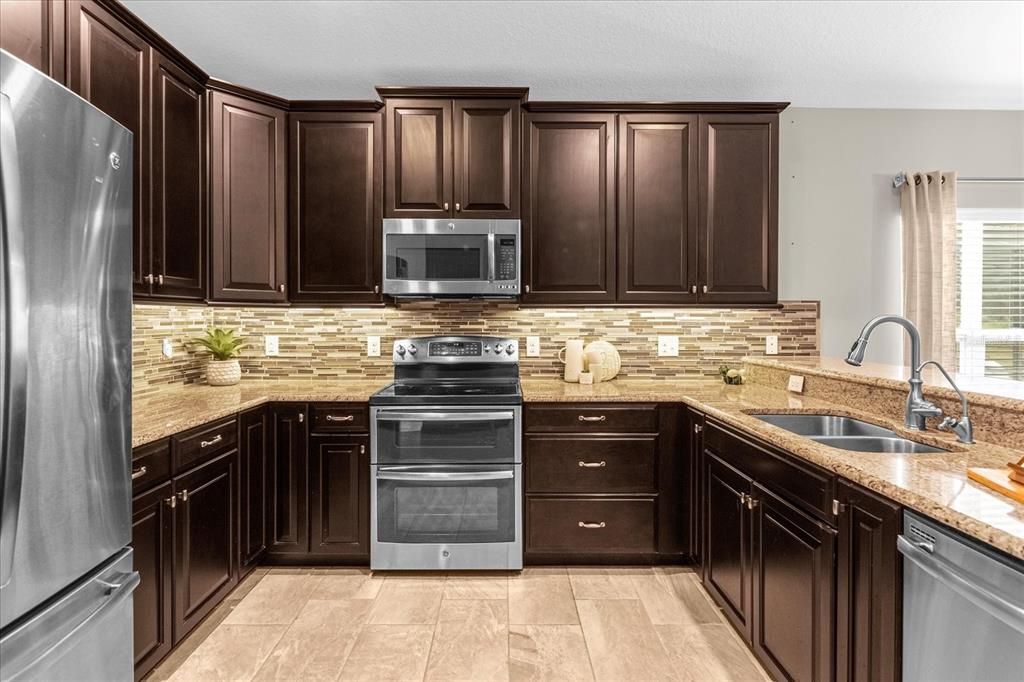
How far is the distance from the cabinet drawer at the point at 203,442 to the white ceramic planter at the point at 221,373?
0.72 metres

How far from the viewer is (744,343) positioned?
3.31 m

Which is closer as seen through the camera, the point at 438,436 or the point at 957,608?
the point at 957,608

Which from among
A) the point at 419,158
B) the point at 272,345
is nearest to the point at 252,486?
the point at 272,345

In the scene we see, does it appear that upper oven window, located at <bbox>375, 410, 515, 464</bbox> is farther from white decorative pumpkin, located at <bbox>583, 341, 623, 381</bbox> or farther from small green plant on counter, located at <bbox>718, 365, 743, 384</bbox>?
small green plant on counter, located at <bbox>718, 365, 743, 384</bbox>

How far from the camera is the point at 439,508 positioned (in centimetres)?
262

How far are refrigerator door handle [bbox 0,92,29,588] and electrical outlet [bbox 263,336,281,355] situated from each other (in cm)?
236

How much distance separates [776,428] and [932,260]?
2.50 m

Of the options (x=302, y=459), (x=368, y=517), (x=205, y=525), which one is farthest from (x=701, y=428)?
(x=205, y=525)

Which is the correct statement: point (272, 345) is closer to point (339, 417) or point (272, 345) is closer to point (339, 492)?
point (339, 417)

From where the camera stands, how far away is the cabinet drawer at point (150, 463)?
1.69 meters

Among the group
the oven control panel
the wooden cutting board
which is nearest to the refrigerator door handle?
the wooden cutting board

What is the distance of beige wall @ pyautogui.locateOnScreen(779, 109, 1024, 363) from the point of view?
11.2 feet

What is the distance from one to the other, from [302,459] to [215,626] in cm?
77

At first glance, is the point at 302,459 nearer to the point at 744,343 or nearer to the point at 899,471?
the point at 899,471
